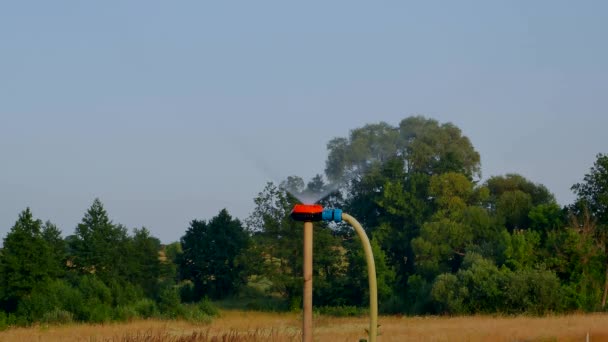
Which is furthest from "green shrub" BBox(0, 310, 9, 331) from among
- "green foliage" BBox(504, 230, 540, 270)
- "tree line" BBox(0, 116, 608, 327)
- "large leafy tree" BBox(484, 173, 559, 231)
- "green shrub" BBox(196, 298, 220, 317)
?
"large leafy tree" BBox(484, 173, 559, 231)

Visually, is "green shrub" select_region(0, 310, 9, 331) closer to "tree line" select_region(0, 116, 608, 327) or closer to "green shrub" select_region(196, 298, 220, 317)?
"tree line" select_region(0, 116, 608, 327)

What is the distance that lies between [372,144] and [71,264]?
23.7 m

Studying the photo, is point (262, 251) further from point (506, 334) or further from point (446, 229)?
point (506, 334)

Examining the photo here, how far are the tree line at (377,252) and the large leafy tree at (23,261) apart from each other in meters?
0.08

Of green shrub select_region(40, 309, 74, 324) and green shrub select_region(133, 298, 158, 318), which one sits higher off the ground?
green shrub select_region(133, 298, 158, 318)

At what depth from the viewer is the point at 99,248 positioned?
58.4 m

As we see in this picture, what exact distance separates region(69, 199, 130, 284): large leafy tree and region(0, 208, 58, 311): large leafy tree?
386 centimetres

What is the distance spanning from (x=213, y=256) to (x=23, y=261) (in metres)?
15.6

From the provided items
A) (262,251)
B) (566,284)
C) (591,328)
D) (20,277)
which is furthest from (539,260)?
(20,277)

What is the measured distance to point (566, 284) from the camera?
48281 mm

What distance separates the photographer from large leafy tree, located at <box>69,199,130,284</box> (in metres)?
58.4

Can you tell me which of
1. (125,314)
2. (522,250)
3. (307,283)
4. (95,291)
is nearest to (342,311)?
(522,250)

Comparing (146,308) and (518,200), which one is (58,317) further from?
(518,200)

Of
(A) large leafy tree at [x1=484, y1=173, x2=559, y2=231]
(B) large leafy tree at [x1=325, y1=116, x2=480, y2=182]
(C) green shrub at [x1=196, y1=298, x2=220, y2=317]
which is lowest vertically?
(C) green shrub at [x1=196, y1=298, x2=220, y2=317]
